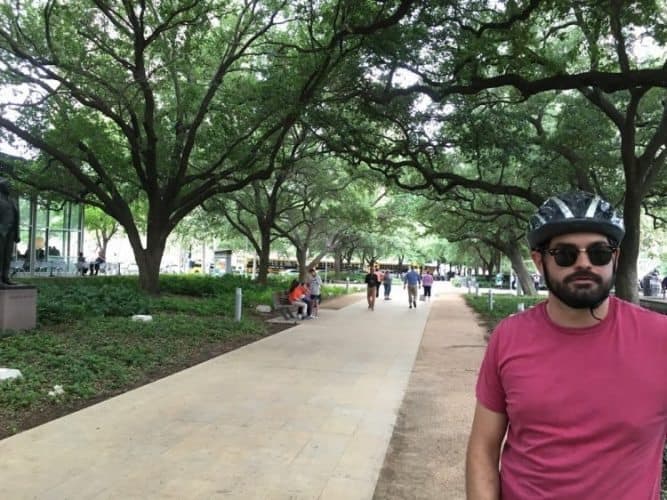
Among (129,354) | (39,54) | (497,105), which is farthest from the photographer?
(497,105)

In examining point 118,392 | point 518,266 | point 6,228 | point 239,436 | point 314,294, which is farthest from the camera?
point 518,266

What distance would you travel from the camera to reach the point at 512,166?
19.9 metres

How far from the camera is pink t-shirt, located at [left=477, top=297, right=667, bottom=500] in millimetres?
1691

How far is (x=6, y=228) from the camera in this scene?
33.6 ft

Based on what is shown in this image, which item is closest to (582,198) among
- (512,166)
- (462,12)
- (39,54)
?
(462,12)

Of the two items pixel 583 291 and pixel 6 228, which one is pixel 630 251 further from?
pixel 6 228

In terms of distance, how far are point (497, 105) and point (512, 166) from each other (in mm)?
5559

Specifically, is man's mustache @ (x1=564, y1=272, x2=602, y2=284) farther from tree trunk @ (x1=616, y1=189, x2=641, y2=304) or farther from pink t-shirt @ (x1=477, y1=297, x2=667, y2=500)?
tree trunk @ (x1=616, y1=189, x2=641, y2=304)

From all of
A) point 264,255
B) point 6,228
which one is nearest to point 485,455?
point 6,228

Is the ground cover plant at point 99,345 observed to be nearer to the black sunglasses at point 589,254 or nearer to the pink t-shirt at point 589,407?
the pink t-shirt at point 589,407

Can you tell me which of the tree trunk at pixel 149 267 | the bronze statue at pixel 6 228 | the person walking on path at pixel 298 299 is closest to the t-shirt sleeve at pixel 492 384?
the bronze statue at pixel 6 228

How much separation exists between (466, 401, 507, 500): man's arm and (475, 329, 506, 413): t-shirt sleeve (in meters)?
0.03

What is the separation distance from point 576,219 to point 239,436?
14.4 ft

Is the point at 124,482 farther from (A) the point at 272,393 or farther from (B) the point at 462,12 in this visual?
(B) the point at 462,12
